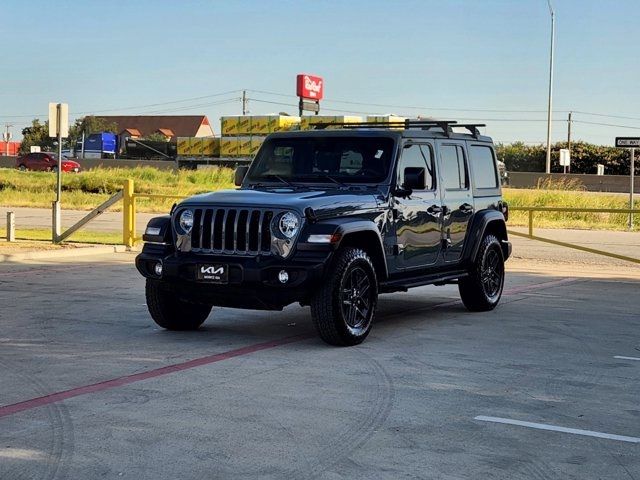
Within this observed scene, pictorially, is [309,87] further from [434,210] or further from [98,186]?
[434,210]

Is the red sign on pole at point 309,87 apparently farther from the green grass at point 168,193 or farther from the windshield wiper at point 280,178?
the windshield wiper at point 280,178

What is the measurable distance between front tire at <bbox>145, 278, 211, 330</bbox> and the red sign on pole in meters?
56.3

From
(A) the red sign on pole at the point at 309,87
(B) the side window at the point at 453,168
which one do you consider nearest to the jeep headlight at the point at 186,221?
(B) the side window at the point at 453,168

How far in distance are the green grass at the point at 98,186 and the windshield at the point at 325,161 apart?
22700 millimetres

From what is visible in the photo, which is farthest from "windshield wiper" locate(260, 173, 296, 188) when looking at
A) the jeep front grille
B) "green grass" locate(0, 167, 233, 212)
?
"green grass" locate(0, 167, 233, 212)

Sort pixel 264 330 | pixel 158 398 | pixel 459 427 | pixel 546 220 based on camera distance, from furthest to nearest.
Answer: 1. pixel 546 220
2. pixel 264 330
3. pixel 158 398
4. pixel 459 427

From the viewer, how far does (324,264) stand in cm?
871

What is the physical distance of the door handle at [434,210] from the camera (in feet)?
34.6

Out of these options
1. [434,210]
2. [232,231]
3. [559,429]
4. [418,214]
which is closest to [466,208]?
[434,210]

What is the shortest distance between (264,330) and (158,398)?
3.33 meters

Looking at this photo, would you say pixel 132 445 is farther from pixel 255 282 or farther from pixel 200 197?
pixel 200 197

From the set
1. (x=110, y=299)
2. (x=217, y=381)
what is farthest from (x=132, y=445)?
(x=110, y=299)

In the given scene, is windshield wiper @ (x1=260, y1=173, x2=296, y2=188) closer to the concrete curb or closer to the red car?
the concrete curb

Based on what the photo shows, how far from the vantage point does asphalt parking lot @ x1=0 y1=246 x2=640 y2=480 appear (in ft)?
17.9
